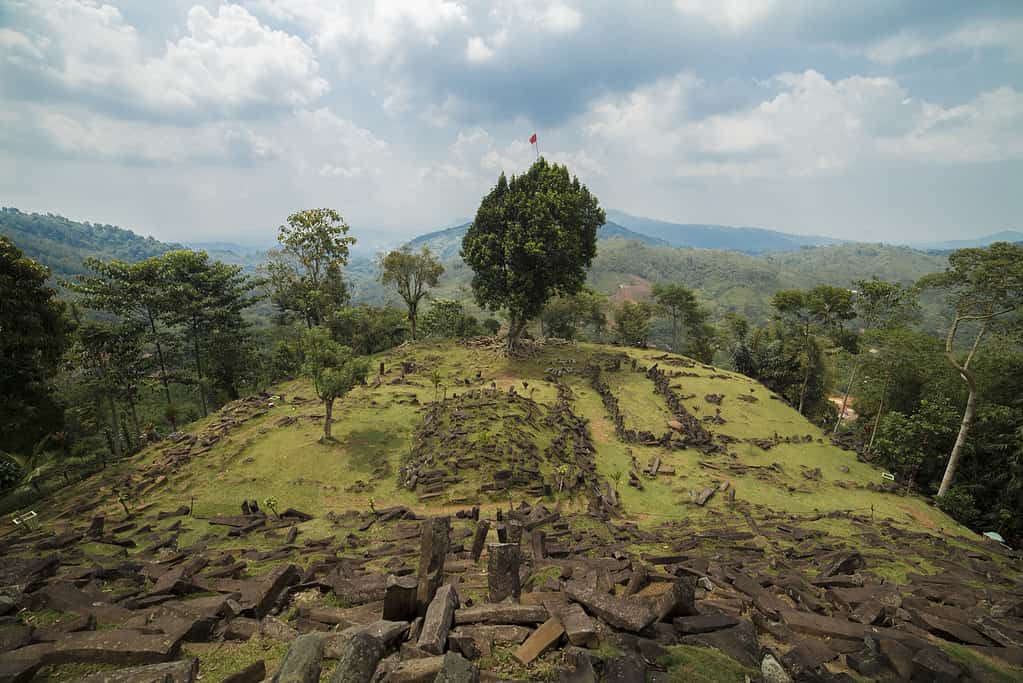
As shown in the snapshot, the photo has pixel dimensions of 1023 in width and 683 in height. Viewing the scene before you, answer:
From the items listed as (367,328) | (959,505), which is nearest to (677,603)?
(959,505)

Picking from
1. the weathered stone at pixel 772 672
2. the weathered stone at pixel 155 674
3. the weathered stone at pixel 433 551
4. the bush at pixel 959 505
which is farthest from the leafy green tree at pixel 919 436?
the weathered stone at pixel 155 674

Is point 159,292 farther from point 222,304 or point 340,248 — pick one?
point 340,248

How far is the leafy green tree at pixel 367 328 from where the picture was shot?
140 feet

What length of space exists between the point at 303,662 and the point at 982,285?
2662 centimetres

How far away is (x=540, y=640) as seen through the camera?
540 centimetres

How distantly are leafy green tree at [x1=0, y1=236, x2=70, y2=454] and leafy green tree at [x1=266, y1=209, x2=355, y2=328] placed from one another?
2227 cm

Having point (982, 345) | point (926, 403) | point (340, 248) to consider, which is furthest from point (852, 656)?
point (340, 248)

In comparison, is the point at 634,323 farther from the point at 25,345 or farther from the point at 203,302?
the point at 25,345

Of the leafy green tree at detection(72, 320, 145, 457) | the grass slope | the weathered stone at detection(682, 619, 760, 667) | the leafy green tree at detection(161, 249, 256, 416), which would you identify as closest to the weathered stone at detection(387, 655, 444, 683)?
the weathered stone at detection(682, 619, 760, 667)

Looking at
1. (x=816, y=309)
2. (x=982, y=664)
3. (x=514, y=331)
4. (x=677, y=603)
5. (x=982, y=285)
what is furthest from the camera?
(x=514, y=331)

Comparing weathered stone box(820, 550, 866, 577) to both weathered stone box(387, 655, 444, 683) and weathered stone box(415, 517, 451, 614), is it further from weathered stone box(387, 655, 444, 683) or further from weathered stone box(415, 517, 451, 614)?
weathered stone box(387, 655, 444, 683)

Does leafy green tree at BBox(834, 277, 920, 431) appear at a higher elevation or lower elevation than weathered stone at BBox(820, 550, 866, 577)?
higher

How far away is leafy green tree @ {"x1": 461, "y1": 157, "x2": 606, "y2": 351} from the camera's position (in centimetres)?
3250

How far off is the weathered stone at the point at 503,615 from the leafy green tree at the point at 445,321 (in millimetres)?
47449
